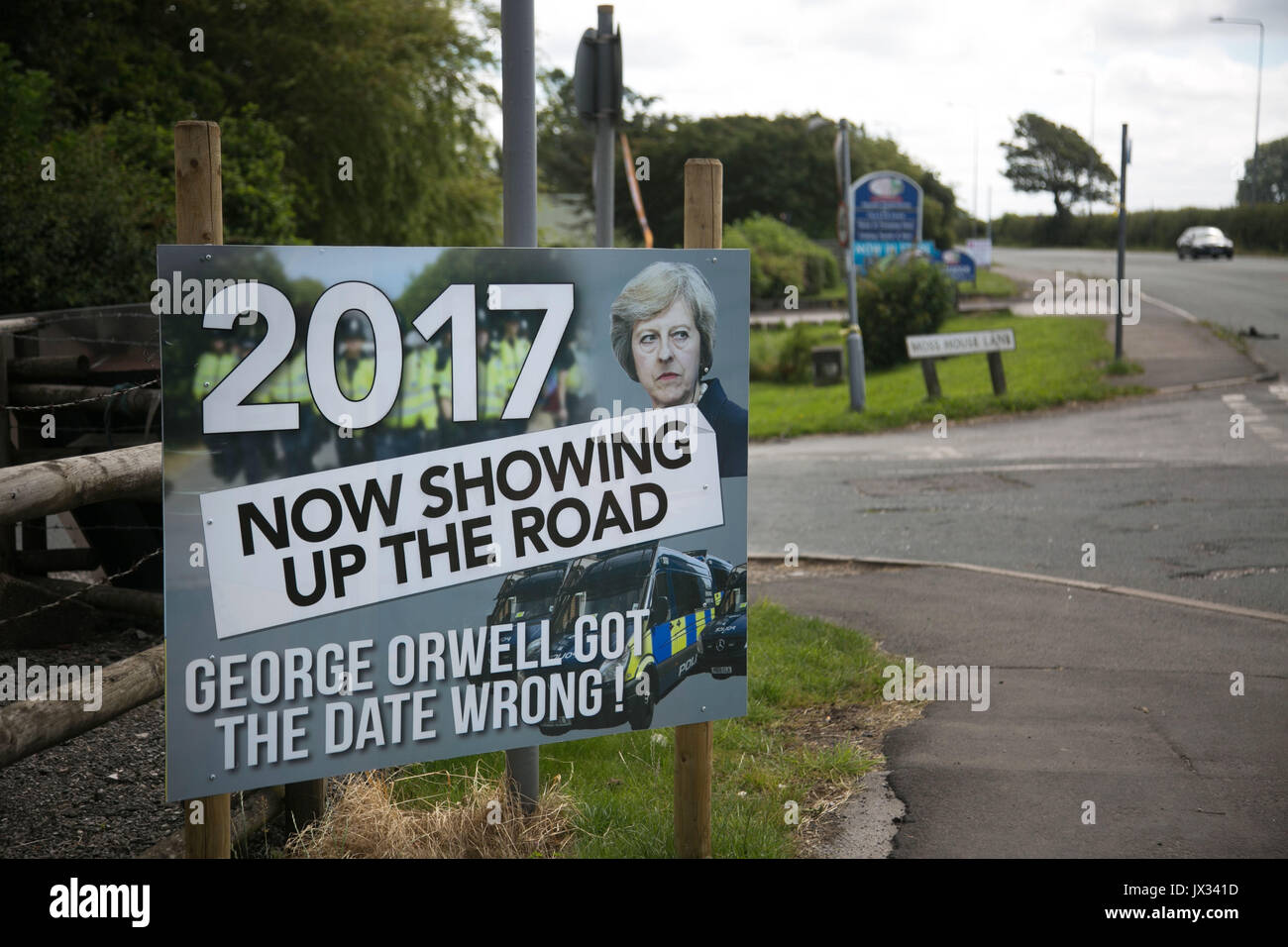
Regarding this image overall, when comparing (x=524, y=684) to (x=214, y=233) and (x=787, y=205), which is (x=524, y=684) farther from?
(x=787, y=205)

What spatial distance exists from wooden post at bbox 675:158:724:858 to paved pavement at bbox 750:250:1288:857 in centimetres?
71

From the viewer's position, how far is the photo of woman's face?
12.6 feet

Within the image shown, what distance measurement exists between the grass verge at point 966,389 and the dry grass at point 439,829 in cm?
1433

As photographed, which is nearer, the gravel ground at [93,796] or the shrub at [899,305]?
the gravel ground at [93,796]

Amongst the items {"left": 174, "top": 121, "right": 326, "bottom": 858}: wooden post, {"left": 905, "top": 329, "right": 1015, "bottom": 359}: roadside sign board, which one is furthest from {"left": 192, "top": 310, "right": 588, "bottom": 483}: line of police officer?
{"left": 905, "top": 329, "right": 1015, "bottom": 359}: roadside sign board

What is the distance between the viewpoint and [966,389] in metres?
20.8

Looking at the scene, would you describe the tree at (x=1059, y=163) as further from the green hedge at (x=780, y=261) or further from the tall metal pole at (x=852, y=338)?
the tall metal pole at (x=852, y=338)

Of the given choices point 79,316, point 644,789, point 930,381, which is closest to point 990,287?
point 930,381

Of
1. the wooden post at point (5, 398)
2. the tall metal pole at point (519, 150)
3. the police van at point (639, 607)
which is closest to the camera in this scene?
the police van at point (639, 607)

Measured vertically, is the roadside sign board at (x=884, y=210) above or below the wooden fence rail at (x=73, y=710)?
above

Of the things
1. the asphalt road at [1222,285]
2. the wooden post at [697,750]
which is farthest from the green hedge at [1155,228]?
the wooden post at [697,750]

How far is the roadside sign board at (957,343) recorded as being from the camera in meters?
19.0

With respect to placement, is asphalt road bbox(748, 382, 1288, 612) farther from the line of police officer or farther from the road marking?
the line of police officer

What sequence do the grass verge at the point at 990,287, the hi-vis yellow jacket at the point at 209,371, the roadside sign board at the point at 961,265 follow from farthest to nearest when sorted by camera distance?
1. the grass verge at the point at 990,287
2. the roadside sign board at the point at 961,265
3. the hi-vis yellow jacket at the point at 209,371
